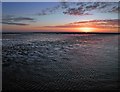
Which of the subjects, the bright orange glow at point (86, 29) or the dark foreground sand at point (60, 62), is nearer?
the dark foreground sand at point (60, 62)

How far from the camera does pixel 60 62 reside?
13.3 feet

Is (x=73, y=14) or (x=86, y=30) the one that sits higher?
(x=73, y=14)

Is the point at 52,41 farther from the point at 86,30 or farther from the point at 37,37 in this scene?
the point at 86,30

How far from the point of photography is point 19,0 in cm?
379

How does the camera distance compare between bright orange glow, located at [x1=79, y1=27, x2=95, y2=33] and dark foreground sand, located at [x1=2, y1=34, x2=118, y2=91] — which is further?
bright orange glow, located at [x1=79, y1=27, x2=95, y2=33]

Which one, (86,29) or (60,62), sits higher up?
(86,29)

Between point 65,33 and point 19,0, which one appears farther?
point 65,33

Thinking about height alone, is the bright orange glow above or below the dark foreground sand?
above

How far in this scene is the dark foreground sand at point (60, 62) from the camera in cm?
378

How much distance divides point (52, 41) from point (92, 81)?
1.07 meters

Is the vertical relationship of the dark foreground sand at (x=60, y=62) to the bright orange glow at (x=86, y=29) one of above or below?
below

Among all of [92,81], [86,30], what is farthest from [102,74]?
[86,30]

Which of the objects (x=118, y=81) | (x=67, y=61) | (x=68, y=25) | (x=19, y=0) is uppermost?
(x=19, y=0)

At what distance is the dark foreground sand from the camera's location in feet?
12.4
